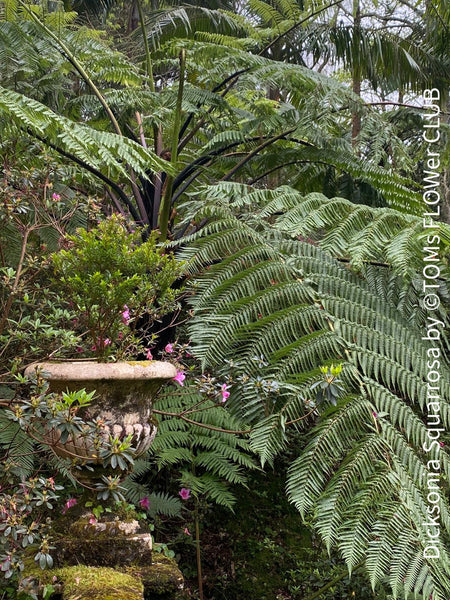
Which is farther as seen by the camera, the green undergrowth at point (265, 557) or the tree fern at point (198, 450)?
the green undergrowth at point (265, 557)

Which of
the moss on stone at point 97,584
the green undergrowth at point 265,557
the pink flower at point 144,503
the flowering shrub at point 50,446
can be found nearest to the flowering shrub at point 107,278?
the flowering shrub at point 50,446

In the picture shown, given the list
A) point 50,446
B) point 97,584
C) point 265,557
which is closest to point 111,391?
point 50,446

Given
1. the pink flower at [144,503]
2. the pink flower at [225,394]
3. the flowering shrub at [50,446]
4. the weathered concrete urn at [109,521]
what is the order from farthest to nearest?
the pink flower at [144,503]
the pink flower at [225,394]
the weathered concrete urn at [109,521]
the flowering shrub at [50,446]

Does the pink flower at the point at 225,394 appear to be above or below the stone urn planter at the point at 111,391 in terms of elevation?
below

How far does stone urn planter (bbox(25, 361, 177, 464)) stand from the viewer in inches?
51.0

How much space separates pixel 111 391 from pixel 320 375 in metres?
0.55

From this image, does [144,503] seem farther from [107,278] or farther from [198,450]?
[107,278]

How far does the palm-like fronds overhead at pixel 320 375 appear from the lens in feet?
3.87

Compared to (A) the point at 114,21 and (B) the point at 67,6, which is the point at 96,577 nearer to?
(B) the point at 67,6

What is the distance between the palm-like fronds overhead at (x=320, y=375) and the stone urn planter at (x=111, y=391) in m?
0.23

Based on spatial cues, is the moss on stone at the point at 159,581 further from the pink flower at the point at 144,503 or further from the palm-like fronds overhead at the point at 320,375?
the pink flower at the point at 144,503

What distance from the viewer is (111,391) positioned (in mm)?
1354

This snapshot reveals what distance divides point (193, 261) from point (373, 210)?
2.07ft

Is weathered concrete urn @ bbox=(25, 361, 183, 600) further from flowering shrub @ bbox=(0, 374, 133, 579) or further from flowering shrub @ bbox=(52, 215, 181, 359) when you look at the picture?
flowering shrub @ bbox=(52, 215, 181, 359)
